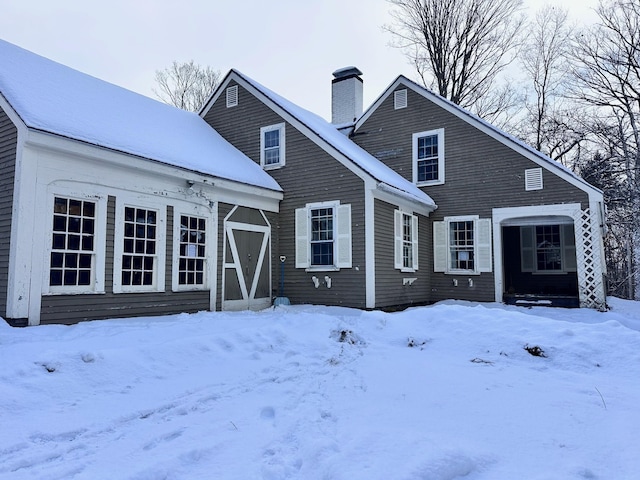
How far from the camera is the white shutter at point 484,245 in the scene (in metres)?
13.3

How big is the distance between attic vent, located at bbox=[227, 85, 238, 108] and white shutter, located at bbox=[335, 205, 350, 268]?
5203mm

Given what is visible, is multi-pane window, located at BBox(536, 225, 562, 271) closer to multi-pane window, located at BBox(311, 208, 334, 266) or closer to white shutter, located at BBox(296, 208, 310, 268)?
multi-pane window, located at BBox(311, 208, 334, 266)

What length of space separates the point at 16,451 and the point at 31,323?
4.77m

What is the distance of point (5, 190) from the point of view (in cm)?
754

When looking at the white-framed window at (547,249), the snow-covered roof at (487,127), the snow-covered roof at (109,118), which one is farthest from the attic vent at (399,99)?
the white-framed window at (547,249)

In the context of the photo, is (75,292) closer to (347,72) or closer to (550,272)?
(347,72)

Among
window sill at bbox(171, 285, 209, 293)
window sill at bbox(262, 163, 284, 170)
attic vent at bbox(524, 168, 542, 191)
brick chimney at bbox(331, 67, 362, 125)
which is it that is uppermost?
brick chimney at bbox(331, 67, 362, 125)

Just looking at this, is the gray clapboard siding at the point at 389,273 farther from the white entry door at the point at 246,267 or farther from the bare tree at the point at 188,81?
the bare tree at the point at 188,81

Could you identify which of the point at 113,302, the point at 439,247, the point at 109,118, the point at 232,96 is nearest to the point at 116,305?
the point at 113,302

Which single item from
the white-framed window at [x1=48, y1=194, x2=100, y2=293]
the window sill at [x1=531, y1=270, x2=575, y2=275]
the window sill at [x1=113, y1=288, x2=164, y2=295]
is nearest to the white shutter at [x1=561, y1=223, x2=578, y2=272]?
the window sill at [x1=531, y1=270, x2=575, y2=275]

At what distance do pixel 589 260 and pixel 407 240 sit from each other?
4.64 m

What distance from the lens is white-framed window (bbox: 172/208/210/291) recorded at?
9719mm

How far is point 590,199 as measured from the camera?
39.6ft

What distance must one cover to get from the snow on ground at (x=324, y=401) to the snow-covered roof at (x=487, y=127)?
269 inches
